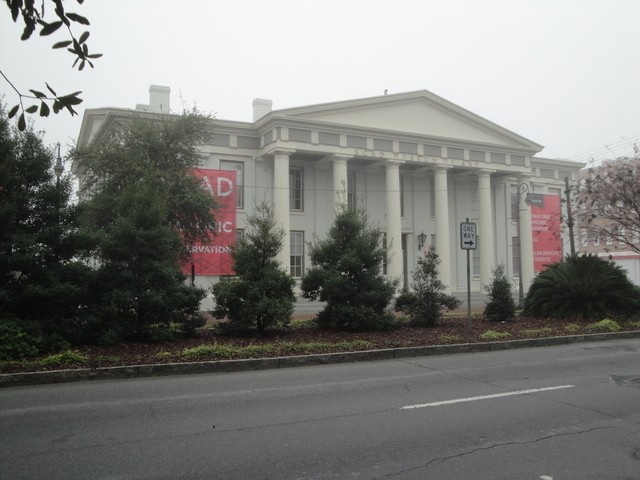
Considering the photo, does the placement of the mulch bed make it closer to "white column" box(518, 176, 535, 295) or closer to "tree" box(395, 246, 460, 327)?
"tree" box(395, 246, 460, 327)

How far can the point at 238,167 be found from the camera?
27.8 meters

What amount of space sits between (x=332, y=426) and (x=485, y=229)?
27.8 meters

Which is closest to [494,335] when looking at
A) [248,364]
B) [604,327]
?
[604,327]

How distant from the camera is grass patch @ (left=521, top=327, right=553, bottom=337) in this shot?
13.5 metres

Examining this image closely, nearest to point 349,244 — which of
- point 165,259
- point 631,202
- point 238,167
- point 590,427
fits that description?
point 165,259

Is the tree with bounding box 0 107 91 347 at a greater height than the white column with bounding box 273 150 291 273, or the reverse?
the white column with bounding box 273 150 291 273

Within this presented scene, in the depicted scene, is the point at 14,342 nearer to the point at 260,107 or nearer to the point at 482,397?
the point at 482,397

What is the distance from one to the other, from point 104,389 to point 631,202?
18.0 m

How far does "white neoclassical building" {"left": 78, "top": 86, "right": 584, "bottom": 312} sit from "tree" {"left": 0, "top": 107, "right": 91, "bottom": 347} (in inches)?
522

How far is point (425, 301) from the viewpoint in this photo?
49.0 ft

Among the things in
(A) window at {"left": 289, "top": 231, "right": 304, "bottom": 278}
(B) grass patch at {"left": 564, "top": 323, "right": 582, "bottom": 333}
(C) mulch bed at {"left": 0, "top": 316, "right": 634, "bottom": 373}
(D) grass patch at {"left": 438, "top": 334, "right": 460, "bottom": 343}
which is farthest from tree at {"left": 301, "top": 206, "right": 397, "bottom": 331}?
(A) window at {"left": 289, "top": 231, "right": 304, "bottom": 278}

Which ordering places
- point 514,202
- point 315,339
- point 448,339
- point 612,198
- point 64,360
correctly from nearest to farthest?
point 64,360
point 315,339
point 448,339
point 612,198
point 514,202

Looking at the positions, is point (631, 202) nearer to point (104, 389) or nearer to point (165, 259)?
point (165, 259)

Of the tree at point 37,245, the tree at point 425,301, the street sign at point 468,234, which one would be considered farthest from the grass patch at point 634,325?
the tree at point 37,245
